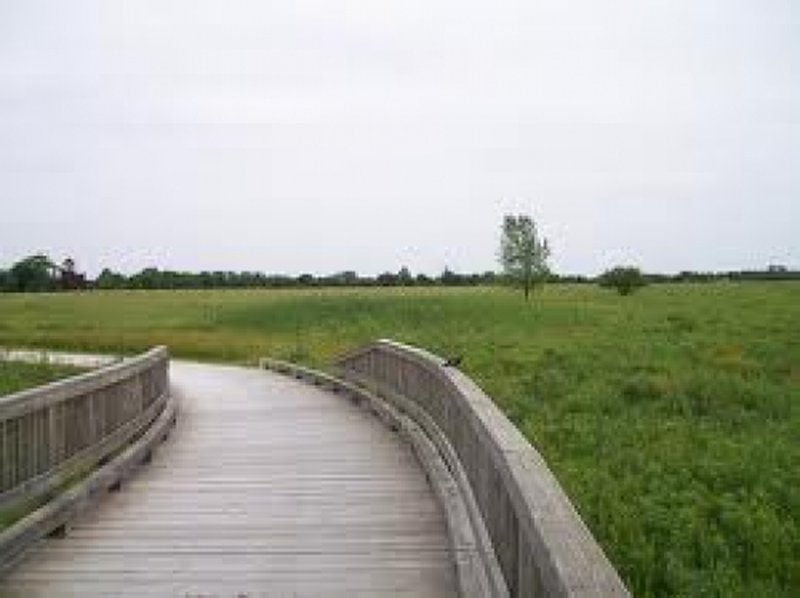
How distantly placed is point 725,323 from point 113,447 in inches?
1524

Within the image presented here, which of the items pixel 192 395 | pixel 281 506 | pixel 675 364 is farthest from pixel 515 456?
pixel 675 364

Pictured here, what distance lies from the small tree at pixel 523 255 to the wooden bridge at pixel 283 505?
9402cm

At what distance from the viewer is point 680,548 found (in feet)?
36.6

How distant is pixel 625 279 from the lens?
4195 inches

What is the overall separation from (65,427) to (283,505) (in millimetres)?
1847

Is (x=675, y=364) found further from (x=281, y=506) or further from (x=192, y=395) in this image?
(x=281, y=506)

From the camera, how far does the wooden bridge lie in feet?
20.7

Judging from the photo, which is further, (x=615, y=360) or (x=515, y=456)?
(x=615, y=360)

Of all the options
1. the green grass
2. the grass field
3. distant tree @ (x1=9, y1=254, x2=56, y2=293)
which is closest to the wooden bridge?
the grass field

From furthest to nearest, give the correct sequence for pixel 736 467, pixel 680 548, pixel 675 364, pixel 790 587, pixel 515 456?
1. pixel 675 364
2. pixel 736 467
3. pixel 680 548
4. pixel 790 587
5. pixel 515 456

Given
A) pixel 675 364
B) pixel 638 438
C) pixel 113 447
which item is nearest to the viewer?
pixel 113 447

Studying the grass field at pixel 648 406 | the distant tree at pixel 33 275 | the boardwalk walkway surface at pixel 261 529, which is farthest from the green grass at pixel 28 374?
the distant tree at pixel 33 275

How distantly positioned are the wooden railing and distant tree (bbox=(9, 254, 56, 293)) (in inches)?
→ 4591

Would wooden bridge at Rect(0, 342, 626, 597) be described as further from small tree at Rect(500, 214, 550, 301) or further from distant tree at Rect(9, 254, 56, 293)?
distant tree at Rect(9, 254, 56, 293)
